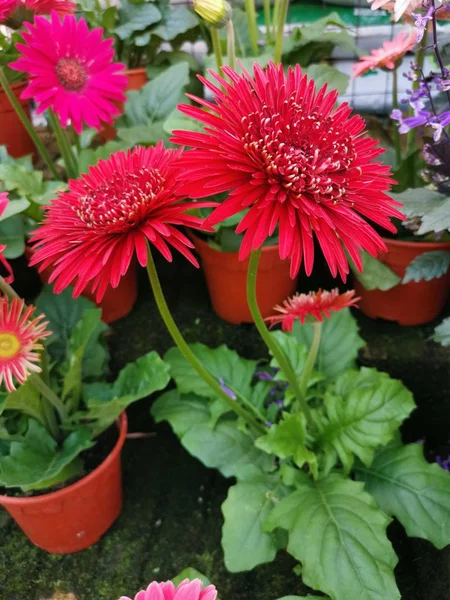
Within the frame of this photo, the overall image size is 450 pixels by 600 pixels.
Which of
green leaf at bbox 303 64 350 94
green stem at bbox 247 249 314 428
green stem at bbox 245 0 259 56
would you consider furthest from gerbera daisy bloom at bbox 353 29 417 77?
green stem at bbox 247 249 314 428

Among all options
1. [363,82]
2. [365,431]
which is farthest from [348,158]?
[363,82]

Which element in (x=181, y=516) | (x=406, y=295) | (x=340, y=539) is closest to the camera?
(x=340, y=539)

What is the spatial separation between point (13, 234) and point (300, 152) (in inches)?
23.0

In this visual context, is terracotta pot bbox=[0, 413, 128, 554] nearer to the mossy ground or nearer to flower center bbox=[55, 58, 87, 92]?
the mossy ground

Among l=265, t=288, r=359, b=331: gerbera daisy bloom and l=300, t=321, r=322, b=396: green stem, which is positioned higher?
l=265, t=288, r=359, b=331: gerbera daisy bloom

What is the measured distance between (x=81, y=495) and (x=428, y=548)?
1.77ft

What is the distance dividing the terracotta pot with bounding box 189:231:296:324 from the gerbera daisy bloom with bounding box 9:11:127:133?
299 mm

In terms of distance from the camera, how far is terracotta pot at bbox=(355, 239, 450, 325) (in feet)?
3.22

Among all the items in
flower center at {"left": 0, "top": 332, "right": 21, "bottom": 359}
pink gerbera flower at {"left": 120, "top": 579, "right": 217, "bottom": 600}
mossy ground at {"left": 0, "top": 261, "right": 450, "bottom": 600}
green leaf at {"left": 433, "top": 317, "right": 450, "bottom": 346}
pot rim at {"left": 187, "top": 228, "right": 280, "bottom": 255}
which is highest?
flower center at {"left": 0, "top": 332, "right": 21, "bottom": 359}

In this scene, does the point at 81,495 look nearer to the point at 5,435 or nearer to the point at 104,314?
the point at 5,435

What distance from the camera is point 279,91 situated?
1.65 ft

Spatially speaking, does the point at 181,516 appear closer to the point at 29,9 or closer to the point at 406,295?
the point at 406,295

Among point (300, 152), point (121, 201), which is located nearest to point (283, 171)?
point (300, 152)

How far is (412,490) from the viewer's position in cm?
80
